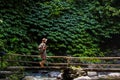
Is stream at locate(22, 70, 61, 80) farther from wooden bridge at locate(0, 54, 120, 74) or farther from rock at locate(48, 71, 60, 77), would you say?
wooden bridge at locate(0, 54, 120, 74)

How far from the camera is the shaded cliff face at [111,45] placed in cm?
2406

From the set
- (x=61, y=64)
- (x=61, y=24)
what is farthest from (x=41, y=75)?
(x=61, y=24)

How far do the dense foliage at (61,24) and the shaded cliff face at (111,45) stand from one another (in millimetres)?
294

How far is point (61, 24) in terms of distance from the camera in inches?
960

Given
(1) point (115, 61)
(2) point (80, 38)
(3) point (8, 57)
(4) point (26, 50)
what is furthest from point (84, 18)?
(3) point (8, 57)

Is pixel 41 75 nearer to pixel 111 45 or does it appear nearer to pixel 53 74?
pixel 53 74

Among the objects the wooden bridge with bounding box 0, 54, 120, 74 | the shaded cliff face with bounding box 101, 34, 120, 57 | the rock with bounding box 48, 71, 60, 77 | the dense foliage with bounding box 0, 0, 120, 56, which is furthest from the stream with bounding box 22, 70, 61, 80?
the shaded cliff face with bounding box 101, 34, 120, 57

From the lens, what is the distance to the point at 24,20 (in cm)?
2333

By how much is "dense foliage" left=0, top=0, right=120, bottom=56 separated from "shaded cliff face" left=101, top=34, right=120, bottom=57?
0.29 meters

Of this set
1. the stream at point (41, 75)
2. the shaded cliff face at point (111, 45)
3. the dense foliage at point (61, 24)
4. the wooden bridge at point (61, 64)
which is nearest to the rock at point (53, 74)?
the stream at point (41, 75)

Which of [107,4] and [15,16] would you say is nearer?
[15,16]

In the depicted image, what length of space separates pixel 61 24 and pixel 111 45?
430cm

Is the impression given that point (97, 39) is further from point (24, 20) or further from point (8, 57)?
point (8, 57)

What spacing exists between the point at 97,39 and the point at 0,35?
797cm
